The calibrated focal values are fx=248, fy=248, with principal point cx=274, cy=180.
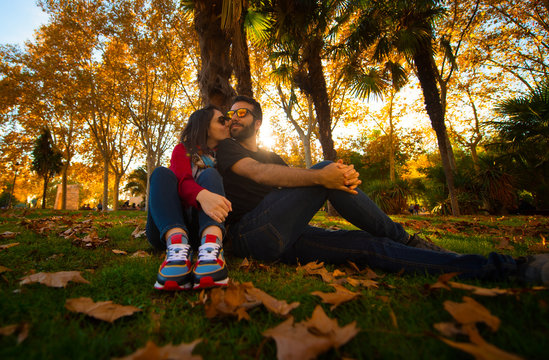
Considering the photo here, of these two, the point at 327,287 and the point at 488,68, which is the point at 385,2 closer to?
the point at 327,287

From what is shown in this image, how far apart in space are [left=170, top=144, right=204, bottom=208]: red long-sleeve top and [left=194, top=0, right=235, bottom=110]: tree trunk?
2436 mm

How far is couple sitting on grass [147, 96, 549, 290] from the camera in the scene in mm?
1358

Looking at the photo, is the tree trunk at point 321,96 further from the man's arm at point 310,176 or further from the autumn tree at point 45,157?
the autumn tree at point 45,157

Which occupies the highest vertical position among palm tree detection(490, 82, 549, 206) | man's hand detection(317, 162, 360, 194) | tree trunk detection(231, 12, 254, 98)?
tree trunk detection(231, 12, 254, 98)

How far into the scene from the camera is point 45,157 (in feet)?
61.7

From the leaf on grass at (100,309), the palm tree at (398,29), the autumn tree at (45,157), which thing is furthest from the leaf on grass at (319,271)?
the autumn tree at (45,157)

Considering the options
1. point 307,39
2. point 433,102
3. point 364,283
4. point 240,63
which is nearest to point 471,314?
point 364,283

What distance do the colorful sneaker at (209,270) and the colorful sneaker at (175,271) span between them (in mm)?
52

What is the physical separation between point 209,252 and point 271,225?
1.41 feet

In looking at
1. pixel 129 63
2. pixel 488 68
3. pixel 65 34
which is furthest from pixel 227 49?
pixel 488 68

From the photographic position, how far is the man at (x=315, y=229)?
1.58m

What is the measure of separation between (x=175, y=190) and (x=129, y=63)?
544 inches

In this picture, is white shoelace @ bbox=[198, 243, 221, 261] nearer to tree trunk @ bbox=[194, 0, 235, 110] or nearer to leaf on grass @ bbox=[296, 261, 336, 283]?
leaf on grass @ bbox=[296, 261, 336, 283]

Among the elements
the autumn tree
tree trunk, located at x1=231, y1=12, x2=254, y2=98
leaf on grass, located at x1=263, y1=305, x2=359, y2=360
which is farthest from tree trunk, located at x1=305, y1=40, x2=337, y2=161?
the autumn tree
